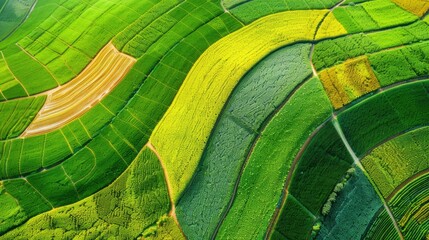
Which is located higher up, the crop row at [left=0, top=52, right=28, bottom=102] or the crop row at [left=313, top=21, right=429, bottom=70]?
the crop row at [left=313, top=21, right=429, bottom=70]

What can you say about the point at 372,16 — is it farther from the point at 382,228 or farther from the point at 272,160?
the point at 382,228

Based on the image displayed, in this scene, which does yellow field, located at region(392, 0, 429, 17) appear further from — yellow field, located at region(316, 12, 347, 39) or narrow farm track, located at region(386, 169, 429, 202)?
narrow farm track, located at region(386, 169, 429, 202)

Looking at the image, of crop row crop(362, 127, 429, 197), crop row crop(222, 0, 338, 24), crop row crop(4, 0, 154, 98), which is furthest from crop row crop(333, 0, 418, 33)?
crop row crop(4, 0, 154, 98)

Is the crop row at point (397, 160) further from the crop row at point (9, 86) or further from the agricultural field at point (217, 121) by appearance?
the crop row at point (9, 86)

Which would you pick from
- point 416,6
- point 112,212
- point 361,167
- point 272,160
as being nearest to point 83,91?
point 112,212

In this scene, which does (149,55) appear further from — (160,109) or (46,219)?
(46,219)

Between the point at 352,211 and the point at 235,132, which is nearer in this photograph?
the point at 352,211
